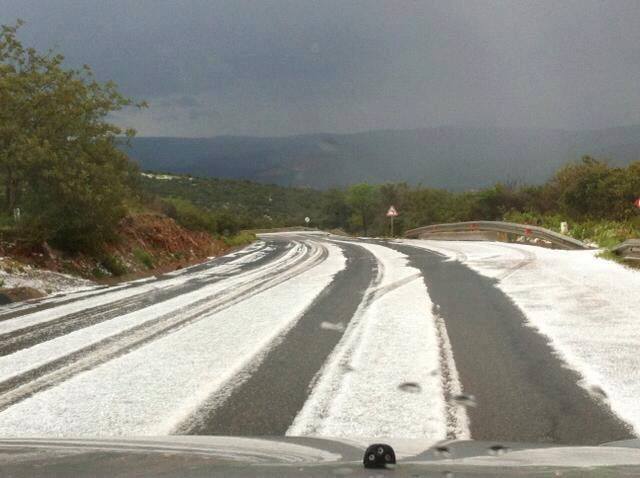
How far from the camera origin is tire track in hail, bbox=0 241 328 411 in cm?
537

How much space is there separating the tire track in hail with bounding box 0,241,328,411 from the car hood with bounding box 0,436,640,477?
74.0 inches

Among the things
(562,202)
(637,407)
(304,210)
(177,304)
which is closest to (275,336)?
(177,304)

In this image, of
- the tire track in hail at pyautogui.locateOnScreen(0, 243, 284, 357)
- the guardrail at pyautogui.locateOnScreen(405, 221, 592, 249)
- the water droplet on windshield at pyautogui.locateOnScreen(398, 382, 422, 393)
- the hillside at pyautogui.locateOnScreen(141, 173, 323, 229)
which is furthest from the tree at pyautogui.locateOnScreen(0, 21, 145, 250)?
the hillside at pyautogui.locateOnScreen(141, 173, 323, 229)

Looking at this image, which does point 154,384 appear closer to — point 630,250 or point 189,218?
point 630,250

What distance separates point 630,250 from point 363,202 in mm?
91830

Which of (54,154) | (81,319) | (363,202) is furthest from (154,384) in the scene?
(363,202)

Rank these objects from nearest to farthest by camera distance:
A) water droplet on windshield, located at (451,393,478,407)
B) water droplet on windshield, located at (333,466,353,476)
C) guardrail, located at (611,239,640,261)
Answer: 1. water droplet on windshield, located at (333,466,353,476)
2. water droplet on windshield, located at (451,393,478,407)
3. guardrail, located at (611,239,640,261)

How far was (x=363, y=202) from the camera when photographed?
107 meters

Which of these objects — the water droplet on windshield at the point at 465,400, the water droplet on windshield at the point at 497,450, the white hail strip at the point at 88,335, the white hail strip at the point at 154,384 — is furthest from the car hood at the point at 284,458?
the white hail strip at the point at 88,335

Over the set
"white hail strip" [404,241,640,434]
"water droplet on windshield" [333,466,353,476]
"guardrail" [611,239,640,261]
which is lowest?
"white hail strip" [404,241,640,434]

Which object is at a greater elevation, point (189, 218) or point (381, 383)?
point (189, 218)

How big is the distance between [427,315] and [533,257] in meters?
9.56

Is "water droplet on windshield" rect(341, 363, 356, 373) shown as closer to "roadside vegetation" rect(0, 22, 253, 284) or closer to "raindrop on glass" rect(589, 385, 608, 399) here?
"raindrop on glass" rect(589, 385, 608, 399)

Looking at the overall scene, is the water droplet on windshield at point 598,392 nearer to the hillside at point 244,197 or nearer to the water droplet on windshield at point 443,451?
the water droplet on windshield at point 443,451
